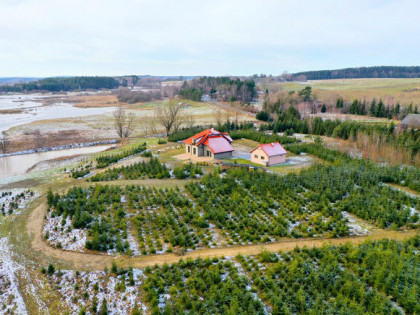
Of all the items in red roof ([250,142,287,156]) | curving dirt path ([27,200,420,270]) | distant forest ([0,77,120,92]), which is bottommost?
curving dirt path ([27,200,420,270])

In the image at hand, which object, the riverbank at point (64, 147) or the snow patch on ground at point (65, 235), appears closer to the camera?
the snow patch on ground at point (65, 235)

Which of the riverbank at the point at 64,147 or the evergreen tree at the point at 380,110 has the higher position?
the evergreen tree at the point at 380,110

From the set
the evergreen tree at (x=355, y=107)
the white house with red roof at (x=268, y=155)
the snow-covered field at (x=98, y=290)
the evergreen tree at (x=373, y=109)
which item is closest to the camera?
the snow-covered field at (x=98, y=290)

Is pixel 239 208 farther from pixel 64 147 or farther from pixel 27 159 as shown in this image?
pixel 64 147

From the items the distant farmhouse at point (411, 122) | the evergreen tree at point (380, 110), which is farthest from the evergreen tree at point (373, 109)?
the distant farmhouse at point (411, 122)

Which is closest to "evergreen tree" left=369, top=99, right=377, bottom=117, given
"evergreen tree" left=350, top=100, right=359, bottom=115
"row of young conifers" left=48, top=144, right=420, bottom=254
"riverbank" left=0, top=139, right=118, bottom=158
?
"evergreen tree" left=350, top=100, right=359, bottom=115

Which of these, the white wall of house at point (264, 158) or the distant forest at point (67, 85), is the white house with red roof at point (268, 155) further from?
the distant forest at point (67, 85)

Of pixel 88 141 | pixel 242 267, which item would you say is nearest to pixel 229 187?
pixel 242 267

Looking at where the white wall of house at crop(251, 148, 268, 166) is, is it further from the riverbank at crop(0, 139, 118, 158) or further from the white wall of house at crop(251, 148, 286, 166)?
the riverbank at crop(0, 139, 118, 158)
